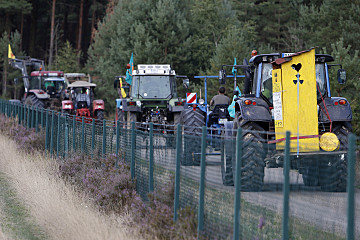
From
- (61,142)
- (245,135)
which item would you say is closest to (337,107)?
(245,135)

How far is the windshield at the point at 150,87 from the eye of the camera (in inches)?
903

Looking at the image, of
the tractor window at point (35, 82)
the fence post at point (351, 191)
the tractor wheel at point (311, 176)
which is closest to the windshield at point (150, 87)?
the tractor window at point (35, 82)

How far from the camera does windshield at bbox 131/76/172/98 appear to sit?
22.9 metres

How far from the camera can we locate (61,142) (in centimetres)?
1861

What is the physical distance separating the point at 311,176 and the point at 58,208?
5.69 metres

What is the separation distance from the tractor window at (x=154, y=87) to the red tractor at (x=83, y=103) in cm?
708

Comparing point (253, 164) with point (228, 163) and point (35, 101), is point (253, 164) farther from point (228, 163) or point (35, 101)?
point (35, 101)

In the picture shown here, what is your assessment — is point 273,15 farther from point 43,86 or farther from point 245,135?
point 245,135

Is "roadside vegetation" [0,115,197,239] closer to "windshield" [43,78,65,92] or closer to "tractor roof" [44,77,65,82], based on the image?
"tractor roof" [44,77,65,82]

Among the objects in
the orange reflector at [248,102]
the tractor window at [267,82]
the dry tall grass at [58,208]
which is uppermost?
the tractor window at [267,82]

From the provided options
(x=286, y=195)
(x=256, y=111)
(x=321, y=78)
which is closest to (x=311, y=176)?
(x=286, y=195)

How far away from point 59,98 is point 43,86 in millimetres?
1302

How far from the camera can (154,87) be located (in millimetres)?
23109

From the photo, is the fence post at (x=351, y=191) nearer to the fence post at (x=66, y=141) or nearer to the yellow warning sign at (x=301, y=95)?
the yellow warning sign at (x=301, y=95)
